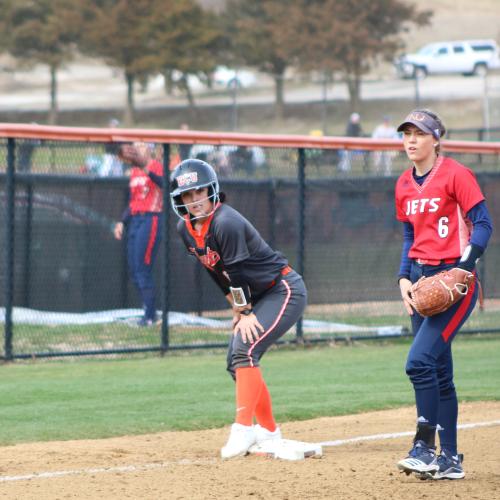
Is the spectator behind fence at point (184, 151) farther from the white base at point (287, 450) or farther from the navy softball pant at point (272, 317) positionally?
the white base at point (287, 450)

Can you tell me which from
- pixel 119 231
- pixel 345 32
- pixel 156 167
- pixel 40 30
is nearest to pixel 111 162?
pixel 156 167

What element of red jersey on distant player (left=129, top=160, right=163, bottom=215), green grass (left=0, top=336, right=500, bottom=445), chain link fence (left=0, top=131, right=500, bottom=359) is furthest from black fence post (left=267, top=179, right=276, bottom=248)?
red jersey on distant player (left=129, top=160, right=163, bottom=215)

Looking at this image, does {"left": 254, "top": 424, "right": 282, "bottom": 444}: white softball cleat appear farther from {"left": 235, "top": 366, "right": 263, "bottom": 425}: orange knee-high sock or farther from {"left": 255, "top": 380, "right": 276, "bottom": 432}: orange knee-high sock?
{"left": 235, "top": 366, "right": 263, "bottom": 425}: orange knee-high sock

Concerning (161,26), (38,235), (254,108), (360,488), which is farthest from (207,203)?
(161,26)

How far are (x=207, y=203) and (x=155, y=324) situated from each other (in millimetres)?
5787

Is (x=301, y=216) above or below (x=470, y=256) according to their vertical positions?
above

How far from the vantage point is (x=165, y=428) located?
820 cm

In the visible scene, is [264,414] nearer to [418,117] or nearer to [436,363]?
[436,363]

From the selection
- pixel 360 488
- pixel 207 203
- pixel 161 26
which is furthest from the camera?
pixel 161 26

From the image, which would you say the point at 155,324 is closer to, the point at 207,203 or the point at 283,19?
the point at 207,203

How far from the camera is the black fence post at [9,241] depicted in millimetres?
10984

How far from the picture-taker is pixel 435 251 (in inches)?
246

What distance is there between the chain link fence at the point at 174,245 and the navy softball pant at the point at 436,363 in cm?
578

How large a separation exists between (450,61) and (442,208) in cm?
4204
